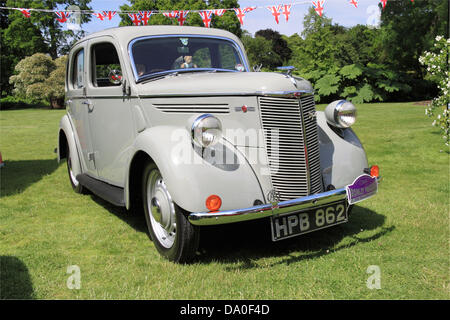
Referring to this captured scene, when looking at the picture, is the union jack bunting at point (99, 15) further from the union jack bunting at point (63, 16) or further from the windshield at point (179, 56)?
the windshield at point (179, 56)

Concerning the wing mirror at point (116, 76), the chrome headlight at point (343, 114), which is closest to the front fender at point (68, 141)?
the wing mirror at point (116, 76)

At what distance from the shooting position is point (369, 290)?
2.80 meters

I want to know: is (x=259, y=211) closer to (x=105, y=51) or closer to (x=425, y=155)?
(x=105, y=51)

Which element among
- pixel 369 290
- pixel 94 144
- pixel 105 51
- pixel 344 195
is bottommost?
pixel 369 290

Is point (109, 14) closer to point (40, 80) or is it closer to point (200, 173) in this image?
point (200, 173)

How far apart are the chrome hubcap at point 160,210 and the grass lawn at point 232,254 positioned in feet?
0.70

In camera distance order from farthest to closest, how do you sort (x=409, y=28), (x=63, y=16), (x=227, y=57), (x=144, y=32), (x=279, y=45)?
(x=279, y=45) < (x=409, y=28) < (x=63, y=16) < (x=227, y=57) < (x=144, y=32)

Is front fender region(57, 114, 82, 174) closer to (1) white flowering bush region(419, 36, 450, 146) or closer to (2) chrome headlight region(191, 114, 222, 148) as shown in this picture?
(2) chrome headlight region(191, 114, 222, 148)

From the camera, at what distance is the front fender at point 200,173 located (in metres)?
2.89

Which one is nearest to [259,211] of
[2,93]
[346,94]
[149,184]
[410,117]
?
[149,184]

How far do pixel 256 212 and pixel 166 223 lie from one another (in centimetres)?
88

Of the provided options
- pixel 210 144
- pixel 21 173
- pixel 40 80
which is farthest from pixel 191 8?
pixel 210 144

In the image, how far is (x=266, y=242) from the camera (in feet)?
12.2

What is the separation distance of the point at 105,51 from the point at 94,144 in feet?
3.63
